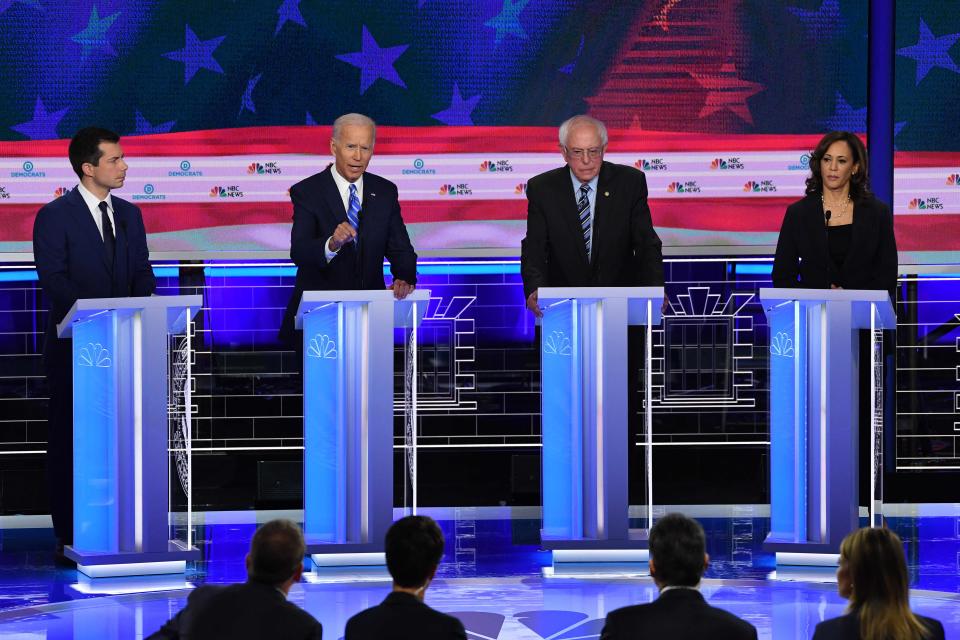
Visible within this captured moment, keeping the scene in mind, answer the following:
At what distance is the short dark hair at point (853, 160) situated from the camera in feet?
17.2

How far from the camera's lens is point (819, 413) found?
16.3ft

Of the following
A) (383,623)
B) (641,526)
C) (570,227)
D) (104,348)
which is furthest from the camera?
(641,526)

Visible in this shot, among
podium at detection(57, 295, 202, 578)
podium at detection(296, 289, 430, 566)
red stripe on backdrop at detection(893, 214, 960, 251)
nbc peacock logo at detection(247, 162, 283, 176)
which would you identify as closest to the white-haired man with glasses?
podium at detection(296, 289, 430, 566)

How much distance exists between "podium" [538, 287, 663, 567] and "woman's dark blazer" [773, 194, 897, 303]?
0.67 meters

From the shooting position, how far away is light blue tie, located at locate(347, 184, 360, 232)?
547 cm

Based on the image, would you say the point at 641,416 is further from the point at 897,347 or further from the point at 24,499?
the point at 24,499

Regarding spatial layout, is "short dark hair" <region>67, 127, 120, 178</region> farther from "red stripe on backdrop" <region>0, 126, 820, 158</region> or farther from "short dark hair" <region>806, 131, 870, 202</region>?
"short dark hair" <region>806, 131, 870, 202</region>

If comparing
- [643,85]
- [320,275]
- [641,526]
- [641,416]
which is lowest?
[641,526]

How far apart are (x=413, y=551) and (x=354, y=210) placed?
2894 millimetres

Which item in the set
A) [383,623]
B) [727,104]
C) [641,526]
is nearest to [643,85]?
[727,104]

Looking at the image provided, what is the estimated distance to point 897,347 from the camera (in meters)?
7.20

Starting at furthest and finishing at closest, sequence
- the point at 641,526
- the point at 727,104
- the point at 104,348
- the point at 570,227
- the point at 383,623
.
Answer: the point at 727,104
the point at 641,526
the point at 570,227
the point at 104,348
the point at 383,623

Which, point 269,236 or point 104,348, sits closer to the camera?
point 104,348

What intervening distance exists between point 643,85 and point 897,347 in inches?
71.1
